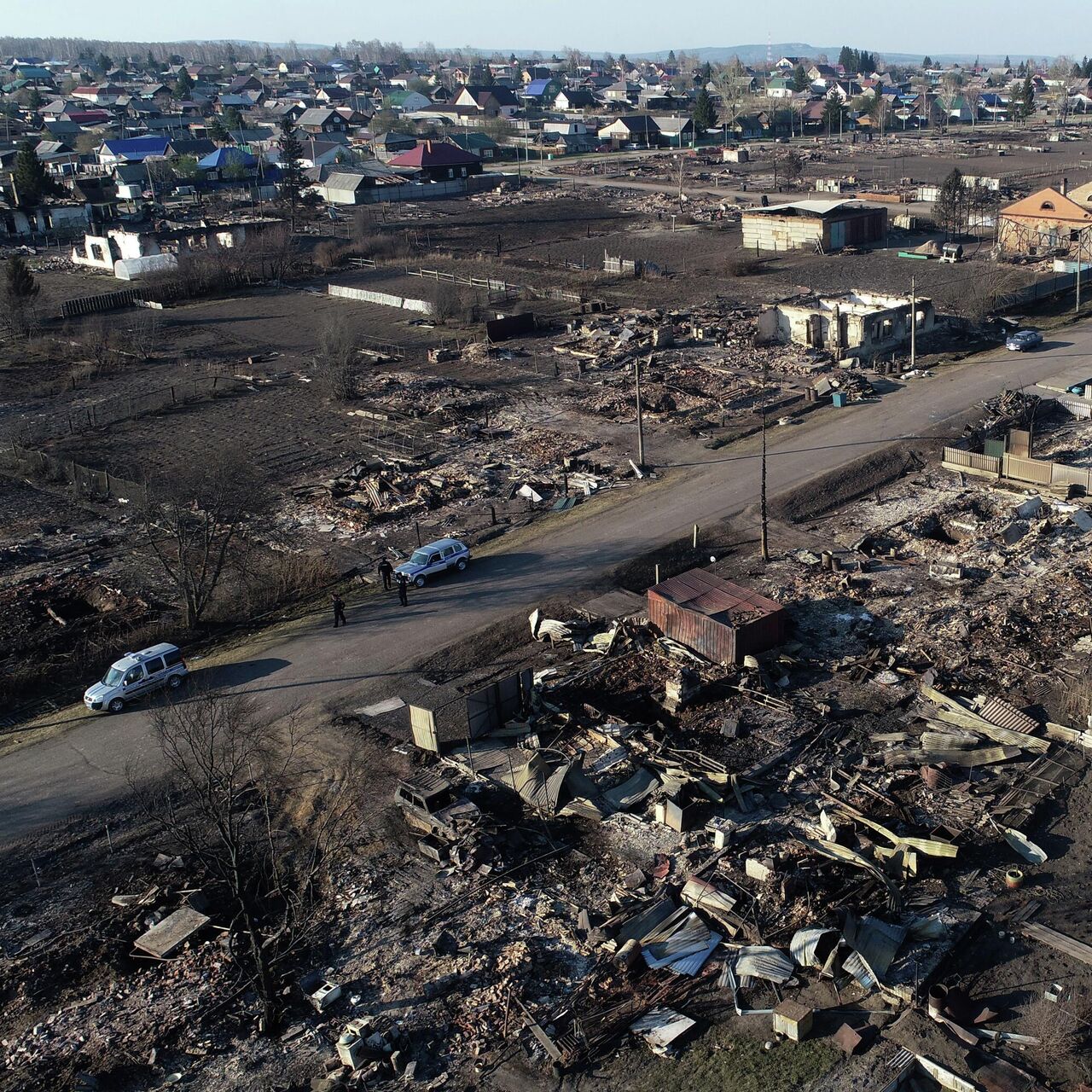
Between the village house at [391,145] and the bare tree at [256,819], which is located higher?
the village house at [391,145]

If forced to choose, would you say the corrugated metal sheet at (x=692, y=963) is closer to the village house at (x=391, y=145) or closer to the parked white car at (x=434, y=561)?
the parked white car at (x=434, y=561)

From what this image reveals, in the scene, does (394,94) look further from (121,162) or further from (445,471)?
(445,471)

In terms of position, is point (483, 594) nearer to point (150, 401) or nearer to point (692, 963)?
point (692, 963)

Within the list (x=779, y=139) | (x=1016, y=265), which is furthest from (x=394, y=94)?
(x=1016, y=265)

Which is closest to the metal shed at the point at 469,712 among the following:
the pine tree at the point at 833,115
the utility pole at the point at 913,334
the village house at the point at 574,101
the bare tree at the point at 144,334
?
the utility pole at the point at 913,334

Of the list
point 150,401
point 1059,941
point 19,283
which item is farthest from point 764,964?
point 19,283

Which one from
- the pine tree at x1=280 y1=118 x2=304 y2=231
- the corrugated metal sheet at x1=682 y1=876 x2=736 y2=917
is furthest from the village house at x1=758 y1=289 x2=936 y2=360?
the pine tree at x1=280 y1=118 x2=304 y2=231

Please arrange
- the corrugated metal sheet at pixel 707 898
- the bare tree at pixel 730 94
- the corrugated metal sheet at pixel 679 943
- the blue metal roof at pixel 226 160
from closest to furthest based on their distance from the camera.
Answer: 1. the corrugated metal sheet at pixel 679 943
2. the corrugated metal sheet at pixel 707 898
3. the blue metal roof at pixel 226 160
4. the bare tree at pixel 730 94
